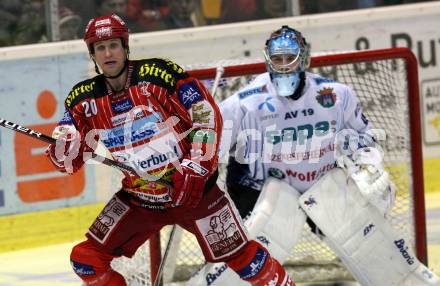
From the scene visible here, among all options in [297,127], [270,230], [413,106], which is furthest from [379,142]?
[270,230]

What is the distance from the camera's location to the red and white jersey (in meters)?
4.03

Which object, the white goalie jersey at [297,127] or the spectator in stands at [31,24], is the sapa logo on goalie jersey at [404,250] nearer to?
the white goalie jersey at [297,127]

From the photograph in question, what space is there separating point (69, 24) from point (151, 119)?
2.90 m

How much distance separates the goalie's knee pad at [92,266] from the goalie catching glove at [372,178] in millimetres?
1159

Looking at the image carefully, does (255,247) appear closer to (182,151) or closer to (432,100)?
(182,151)

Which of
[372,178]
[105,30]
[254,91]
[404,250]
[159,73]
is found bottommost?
[404,250]

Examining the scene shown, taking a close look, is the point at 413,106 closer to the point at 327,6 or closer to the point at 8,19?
the point at 327,6

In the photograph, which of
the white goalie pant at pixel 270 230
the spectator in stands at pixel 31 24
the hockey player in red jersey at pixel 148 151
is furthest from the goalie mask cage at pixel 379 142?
the spectator in stands at pixel 31 24

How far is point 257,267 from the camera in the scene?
409cm

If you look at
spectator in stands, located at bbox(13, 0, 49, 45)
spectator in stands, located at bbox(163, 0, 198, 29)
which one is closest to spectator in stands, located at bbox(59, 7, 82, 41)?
spectator in stands, located at bbox(13, 0, 49, 45)

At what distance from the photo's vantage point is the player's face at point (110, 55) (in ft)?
13.1

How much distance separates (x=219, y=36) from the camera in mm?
7078

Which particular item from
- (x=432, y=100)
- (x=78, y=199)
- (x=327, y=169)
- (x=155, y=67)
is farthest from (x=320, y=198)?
(x=432, y=100)

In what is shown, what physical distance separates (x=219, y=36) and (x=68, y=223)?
57.2 inches
